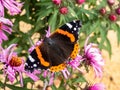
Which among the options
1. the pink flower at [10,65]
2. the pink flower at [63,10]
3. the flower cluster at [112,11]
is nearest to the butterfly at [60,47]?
the pink flower at [10,65]

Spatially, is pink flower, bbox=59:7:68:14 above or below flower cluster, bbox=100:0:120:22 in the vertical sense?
above

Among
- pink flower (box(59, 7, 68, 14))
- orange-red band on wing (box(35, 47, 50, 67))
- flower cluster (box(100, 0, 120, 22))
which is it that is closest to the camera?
orange-red band on wing (box(35, 47, 50, 67))

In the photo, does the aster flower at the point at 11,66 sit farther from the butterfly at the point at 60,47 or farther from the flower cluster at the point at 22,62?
the butterfly at the point at 60,47

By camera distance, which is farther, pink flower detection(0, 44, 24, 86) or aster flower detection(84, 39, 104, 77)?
aster flower detection(84, 39, 104, 77)

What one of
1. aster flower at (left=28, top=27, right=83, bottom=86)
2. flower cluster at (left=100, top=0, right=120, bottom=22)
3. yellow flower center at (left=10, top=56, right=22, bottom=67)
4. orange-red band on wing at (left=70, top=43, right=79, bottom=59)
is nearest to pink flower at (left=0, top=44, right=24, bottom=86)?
yellow flower center at (left=10, top=56, right=22, bottom=67)

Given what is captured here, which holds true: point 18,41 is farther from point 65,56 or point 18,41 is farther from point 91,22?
point 65,56

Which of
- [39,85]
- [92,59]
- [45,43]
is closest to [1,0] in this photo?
[45,43]

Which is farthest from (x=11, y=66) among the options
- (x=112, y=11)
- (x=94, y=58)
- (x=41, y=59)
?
(x=112, y=11)

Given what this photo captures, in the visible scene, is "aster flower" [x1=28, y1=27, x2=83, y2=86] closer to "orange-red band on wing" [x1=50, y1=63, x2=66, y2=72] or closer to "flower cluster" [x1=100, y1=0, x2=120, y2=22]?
"orange-red band on wing" [x1=50, y1=63, x2=66, y2=72]
